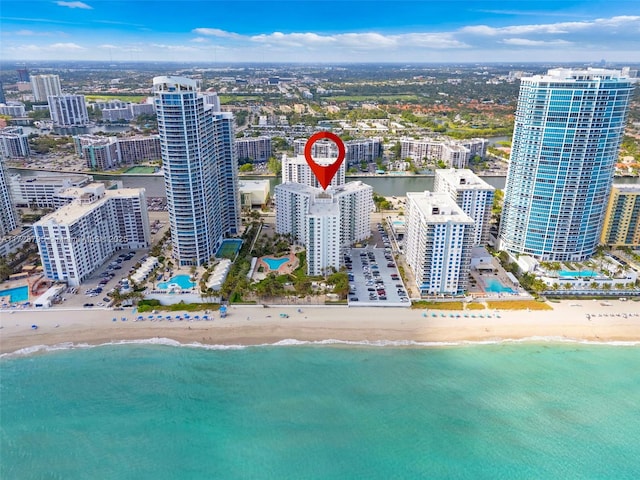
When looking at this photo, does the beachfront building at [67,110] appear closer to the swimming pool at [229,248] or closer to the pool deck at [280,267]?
the swimming pool at [229,248]

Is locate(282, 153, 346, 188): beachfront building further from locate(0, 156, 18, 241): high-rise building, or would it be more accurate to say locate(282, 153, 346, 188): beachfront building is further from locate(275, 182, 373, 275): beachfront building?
locate(0, 156, 18, 241): high-rise building

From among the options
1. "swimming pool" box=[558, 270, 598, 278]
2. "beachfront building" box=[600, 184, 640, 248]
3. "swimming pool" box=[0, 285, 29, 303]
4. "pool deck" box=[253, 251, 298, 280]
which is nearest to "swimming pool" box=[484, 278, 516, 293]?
"swimming pool" box=[558, 270, 598, 278]

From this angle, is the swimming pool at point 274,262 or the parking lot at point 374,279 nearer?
the parking lot at point 374,279

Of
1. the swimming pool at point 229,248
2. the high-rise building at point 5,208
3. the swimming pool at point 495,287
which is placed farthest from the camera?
the high-rise building at point 5,208

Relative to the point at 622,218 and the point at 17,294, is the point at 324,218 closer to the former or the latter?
the point at 17,294

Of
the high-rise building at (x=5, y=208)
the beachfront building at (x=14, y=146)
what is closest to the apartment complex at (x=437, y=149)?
the high-rise building at (x=5, y=208)
